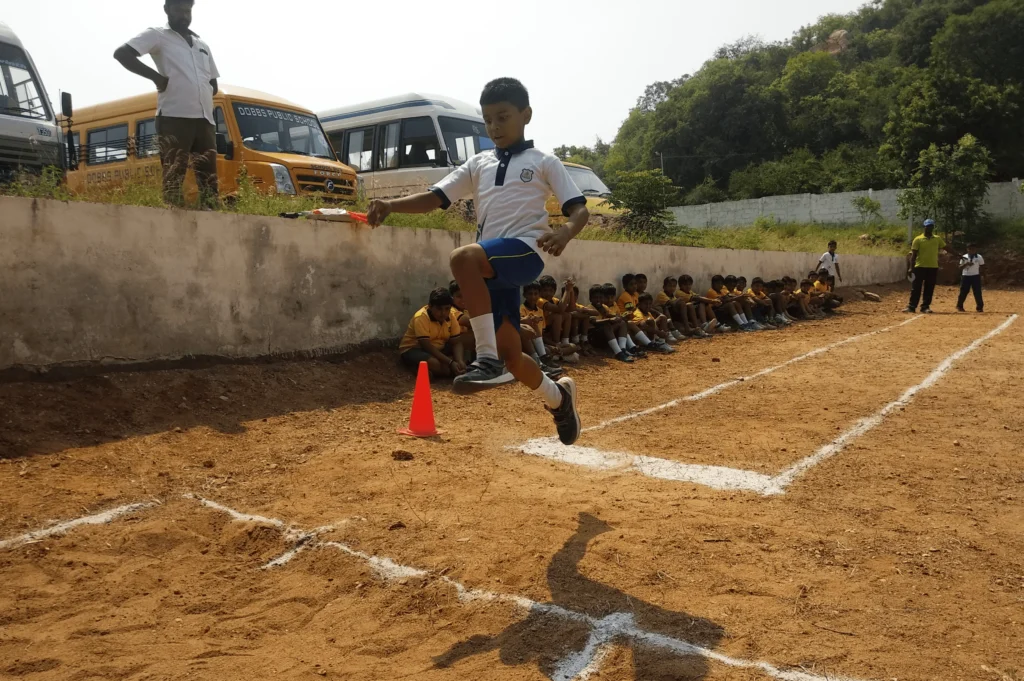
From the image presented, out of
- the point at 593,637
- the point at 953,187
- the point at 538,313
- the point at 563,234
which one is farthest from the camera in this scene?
the point at 953,187

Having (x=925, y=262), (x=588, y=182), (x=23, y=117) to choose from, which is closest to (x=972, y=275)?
(x=925, y=262)

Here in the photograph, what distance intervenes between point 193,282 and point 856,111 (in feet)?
161

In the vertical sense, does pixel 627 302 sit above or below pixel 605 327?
above

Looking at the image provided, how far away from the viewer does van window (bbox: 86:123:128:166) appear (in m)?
11.8

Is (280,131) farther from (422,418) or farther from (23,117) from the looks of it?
(422,418)

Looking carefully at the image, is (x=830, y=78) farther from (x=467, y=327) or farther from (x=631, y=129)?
(x=467, y=327)

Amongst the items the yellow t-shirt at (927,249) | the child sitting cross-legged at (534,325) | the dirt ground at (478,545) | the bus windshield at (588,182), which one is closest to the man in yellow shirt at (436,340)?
the child sitting cross-legged at (534,325)

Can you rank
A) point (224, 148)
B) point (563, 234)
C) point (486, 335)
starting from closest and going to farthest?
point (563, 234) → point (486, 335) → point (224, 148)

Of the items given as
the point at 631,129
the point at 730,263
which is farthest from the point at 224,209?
the point at 631,129

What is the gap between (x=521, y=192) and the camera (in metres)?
3.79

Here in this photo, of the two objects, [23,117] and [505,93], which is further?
[23,117]

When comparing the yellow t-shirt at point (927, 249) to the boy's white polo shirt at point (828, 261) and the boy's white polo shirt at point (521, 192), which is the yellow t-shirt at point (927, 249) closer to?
the boy's white polo shirt at point (828, 261)

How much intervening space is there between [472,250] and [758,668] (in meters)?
2.11

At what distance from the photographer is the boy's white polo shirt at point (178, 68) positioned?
7234 mm
